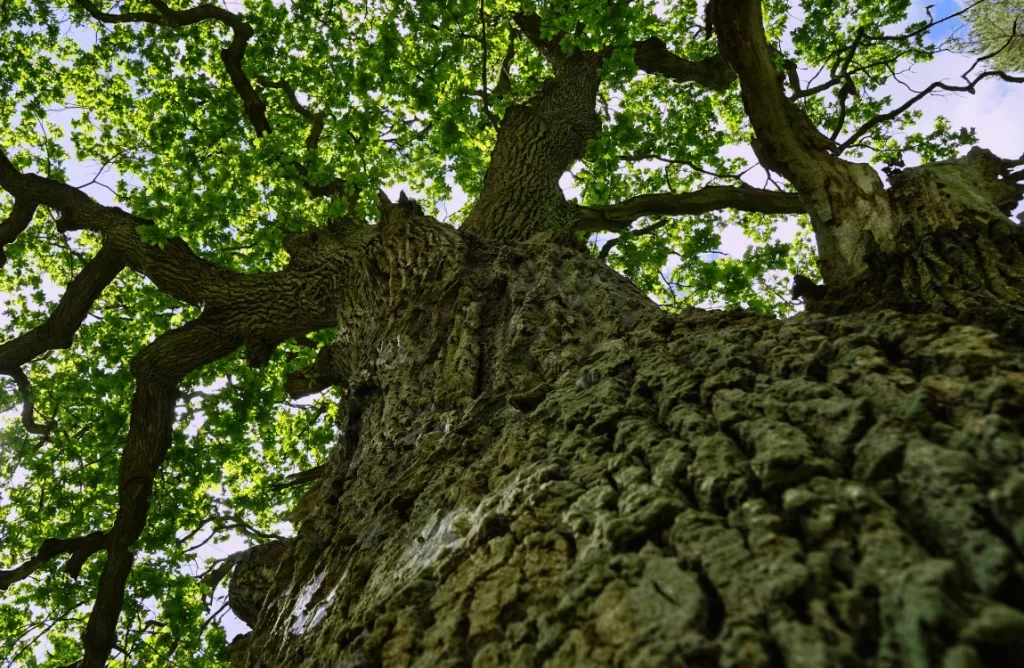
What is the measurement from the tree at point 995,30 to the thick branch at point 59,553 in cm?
1155

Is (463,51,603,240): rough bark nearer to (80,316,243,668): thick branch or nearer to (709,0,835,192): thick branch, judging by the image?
(709,0,835,192): thick branch

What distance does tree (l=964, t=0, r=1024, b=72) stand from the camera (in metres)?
7.86

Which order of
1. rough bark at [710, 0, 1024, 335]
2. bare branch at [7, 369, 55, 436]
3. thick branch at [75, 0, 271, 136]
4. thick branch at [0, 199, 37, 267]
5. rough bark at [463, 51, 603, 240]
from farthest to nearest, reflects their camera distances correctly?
bare branch at [7, 369, 55, 436], thick branch at [75, 0, 271, 136], thick branch at [0, 199, 37, 267], rough bark at [463, 51, 603, 240], rough bark at [710, 0, 1024, 335]

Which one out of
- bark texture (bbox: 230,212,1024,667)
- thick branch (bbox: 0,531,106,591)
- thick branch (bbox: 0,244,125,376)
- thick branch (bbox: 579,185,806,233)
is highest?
thick branch (bbox: 0,244,125,376)

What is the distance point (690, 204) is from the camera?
530cm

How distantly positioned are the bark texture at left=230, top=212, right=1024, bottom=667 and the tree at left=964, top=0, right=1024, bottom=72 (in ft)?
27.5

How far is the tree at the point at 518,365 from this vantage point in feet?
3.69

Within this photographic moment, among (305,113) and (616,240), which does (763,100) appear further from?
(305,113)

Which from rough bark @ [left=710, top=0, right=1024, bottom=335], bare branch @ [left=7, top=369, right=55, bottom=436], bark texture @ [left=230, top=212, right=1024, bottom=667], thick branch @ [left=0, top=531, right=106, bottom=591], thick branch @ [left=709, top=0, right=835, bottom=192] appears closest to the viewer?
bark texture @ [left=230, top=212, right=1024, bottom=667]

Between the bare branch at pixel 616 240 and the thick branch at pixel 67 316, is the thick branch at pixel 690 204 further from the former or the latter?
the thick branch at pixel 67 316

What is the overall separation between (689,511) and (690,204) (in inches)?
173

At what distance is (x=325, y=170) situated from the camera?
6.76 metres

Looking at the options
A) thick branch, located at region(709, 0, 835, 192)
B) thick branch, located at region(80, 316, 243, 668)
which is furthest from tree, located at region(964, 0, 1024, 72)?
thick branch, located at region(80, 316, 243, 668)

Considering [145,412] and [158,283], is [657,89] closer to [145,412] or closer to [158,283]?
[158,283]
